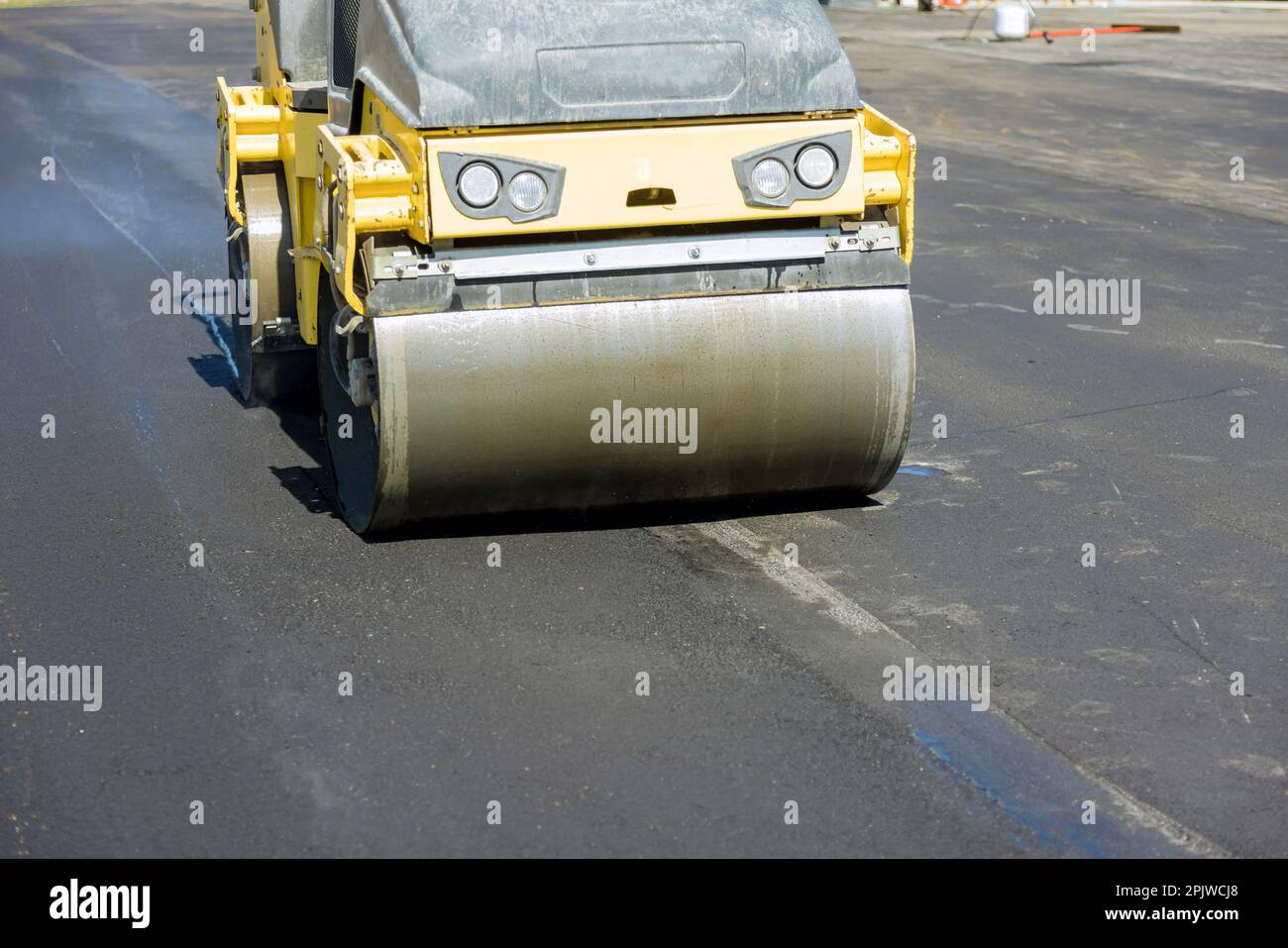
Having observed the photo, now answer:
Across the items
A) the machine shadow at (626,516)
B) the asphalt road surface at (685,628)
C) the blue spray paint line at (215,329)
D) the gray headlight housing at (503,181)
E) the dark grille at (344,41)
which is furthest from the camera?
the blue spray paint line at (215,329)

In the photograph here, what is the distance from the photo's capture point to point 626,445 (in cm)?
634

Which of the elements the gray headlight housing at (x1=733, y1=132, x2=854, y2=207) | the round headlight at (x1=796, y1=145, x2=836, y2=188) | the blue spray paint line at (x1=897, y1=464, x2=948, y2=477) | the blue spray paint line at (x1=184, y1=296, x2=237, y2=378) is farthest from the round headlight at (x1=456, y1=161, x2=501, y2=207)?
the blue spray paint line at (x1=184, y1=296, x2=237, y2=378)

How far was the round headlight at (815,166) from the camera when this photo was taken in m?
6.27

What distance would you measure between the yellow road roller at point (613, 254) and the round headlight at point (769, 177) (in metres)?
0.01

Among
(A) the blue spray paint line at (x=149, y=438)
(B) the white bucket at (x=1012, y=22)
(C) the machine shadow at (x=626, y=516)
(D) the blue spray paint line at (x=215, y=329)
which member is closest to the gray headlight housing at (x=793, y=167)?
(C) the machine shadow at (x=626, y=516)

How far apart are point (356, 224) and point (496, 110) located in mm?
635

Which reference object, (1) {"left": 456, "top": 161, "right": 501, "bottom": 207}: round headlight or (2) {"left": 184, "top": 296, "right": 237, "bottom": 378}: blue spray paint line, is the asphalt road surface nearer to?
(2) {"left": 184, "top": 296, "right": 237, "bottom": 378}: blue spray paint line

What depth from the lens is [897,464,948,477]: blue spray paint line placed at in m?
7.57

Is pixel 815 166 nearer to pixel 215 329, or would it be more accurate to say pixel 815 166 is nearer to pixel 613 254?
pixel 613 254

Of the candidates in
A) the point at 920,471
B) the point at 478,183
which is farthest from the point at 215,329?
the point at 478,183

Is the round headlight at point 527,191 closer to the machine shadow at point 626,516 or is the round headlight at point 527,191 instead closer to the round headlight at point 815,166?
the round headlight at point 815,166

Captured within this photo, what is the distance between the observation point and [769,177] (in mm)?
6246

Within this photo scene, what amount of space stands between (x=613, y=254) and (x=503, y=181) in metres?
0.48
